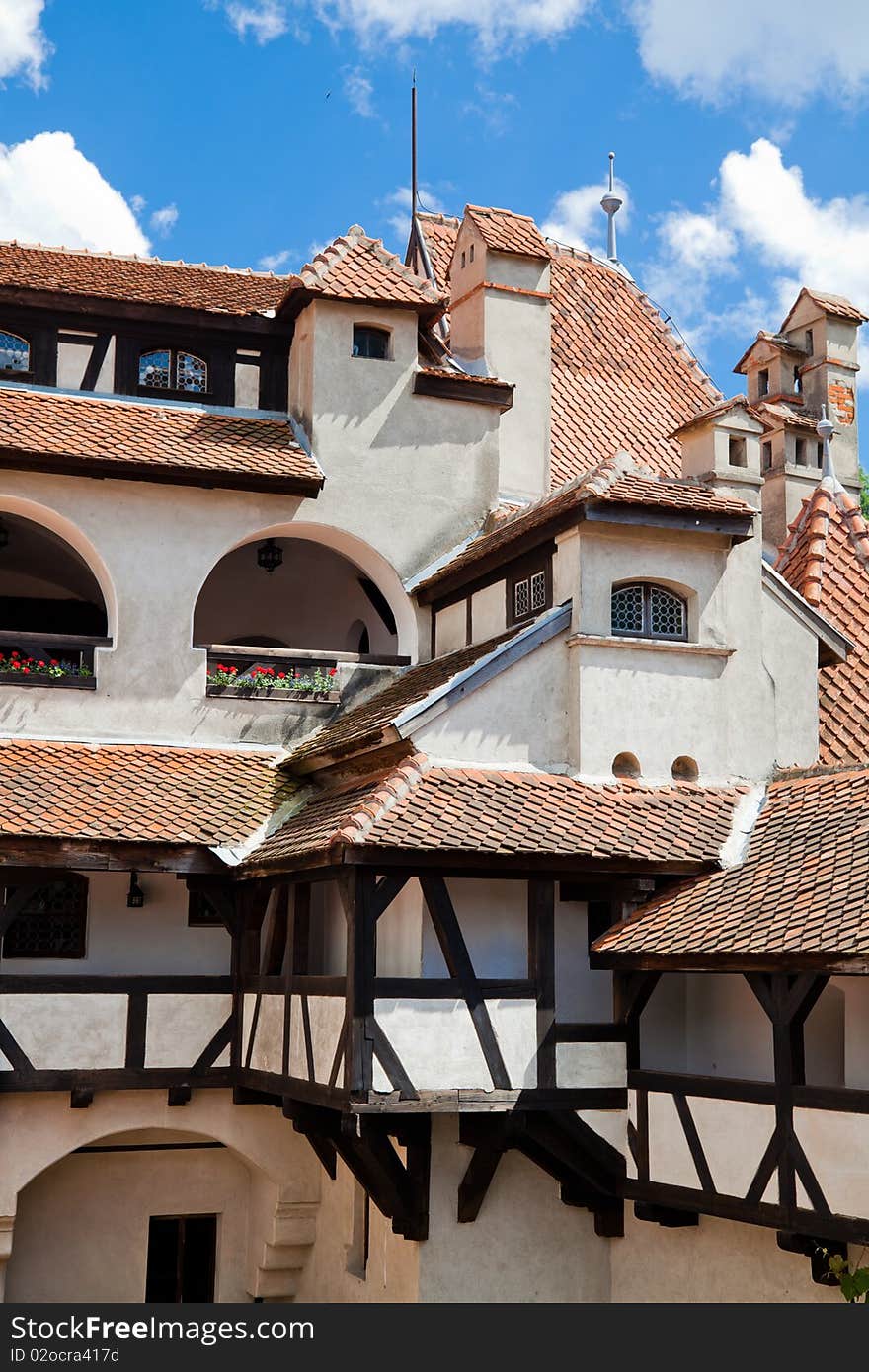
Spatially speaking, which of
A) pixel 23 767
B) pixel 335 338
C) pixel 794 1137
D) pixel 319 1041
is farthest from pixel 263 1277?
pixel 335 338

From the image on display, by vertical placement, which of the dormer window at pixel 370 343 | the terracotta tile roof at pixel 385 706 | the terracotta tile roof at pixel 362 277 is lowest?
the terracotta tile roof at pixel 385 706

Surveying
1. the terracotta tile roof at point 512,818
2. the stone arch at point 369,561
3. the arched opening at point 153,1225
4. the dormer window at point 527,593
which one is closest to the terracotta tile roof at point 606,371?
the stone arch at point 369,561

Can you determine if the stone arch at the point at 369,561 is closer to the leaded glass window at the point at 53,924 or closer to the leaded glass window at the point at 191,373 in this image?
the leaded glass window at the point at 191,373

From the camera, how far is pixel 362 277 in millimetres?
18922

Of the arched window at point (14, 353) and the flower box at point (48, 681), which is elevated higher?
the arched window at point (14, 353)

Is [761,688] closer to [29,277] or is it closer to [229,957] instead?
[229,957]

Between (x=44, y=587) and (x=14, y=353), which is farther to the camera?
(x=44, y=587)

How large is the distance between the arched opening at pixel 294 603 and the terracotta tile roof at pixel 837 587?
15.9ft

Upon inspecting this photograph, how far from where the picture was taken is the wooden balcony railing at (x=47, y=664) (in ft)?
55.3

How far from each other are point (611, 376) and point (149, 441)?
27.6ft

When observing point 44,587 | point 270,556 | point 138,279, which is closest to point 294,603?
point 270,556

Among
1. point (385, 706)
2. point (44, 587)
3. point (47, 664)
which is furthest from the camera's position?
point (44, 587)

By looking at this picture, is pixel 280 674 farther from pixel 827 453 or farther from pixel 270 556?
pixel 827 453
